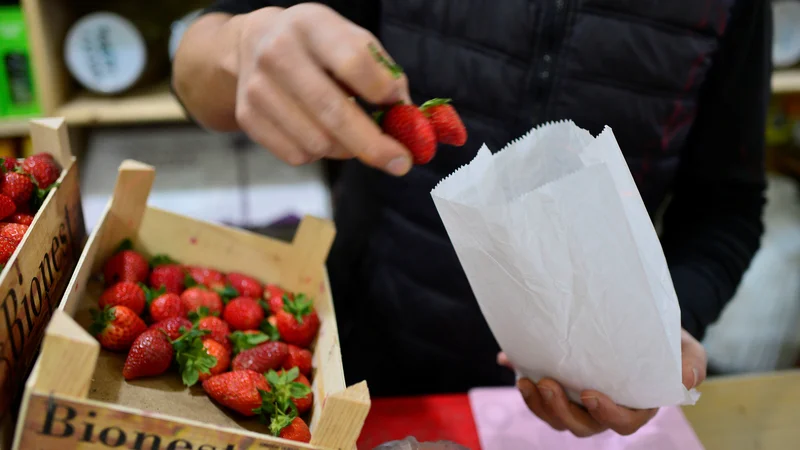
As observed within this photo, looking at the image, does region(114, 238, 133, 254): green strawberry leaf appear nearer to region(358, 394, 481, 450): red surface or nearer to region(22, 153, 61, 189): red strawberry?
region(22, 153, 61, 189): red strawberry

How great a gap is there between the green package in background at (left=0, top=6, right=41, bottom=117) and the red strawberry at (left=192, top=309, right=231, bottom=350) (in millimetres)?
1135

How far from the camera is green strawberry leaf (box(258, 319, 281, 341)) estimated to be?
69cm

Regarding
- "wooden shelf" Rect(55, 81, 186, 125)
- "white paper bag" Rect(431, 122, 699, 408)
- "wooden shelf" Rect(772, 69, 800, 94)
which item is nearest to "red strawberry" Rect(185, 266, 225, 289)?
"white paper bag" Rect(431, 122, 699, 408)

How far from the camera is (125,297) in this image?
24.7 inches

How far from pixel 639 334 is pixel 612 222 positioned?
0.12 m

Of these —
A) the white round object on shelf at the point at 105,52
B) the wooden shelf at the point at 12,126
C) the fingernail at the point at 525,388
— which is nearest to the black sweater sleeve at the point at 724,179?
the fingernail at the point at 525,388

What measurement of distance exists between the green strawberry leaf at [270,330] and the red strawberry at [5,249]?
26 centimetres

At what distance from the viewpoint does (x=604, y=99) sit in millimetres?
810

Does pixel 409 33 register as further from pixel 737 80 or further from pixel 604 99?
pixel 737 80

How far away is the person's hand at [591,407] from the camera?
65cm

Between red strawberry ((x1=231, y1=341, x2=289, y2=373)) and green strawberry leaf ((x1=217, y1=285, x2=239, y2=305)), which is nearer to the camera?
red strawberry ((x1=231, y1=341, x2=289, y2=373))

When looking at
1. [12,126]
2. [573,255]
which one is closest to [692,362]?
[573,255]

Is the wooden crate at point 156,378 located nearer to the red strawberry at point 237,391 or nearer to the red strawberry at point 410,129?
the red strawberry at point 237,391

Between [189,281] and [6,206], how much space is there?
0.72ft
